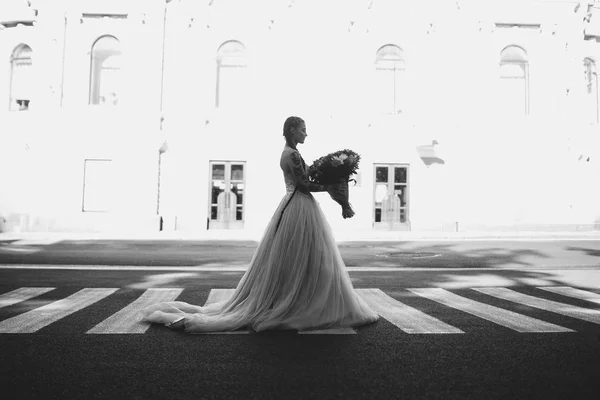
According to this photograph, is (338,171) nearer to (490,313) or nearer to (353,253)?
(490,313)

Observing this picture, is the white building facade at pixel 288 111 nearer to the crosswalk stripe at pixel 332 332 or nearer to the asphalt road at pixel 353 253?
the asphalt road at pixel 353 253

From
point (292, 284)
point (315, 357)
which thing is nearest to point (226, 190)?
point (292, 284)

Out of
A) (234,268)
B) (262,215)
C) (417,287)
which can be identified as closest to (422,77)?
(262,215)

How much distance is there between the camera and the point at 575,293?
7.96 meters

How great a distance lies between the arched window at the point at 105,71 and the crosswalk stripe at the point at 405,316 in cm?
1921

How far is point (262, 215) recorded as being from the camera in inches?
922

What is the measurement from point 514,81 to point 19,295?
22259 millimetres

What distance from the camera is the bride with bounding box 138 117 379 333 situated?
5.38 m

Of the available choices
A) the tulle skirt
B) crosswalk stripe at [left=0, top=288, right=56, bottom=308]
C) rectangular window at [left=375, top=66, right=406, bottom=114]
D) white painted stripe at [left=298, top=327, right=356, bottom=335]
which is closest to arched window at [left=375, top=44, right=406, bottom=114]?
rectangular window at [left=375, top=66, right=406, bottom=114]

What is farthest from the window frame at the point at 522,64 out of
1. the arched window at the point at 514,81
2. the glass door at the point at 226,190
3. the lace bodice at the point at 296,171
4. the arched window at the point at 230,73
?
the lace bodice at the point at 296,171

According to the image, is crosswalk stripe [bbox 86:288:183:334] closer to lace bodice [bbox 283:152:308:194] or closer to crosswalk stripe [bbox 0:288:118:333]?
crosswalk stripe [bbox 0:288:118:333]

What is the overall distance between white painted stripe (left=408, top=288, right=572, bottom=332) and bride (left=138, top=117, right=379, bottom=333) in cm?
132

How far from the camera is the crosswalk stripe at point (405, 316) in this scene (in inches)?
212

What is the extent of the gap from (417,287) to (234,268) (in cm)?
436
